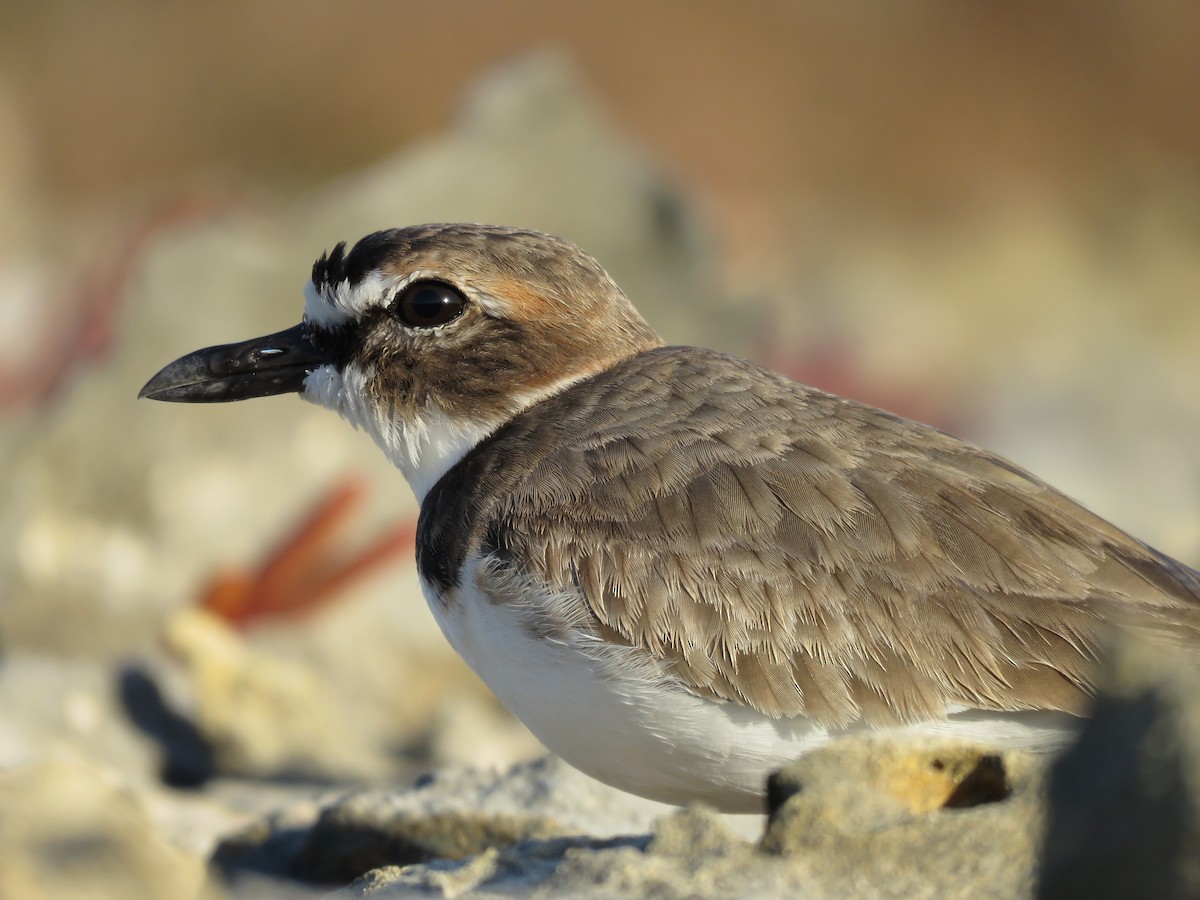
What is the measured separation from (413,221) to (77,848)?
555cm

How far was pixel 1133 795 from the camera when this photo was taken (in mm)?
1950

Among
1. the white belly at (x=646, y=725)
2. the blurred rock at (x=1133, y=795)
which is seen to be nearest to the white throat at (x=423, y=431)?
the white belly at (x=646, y=725)

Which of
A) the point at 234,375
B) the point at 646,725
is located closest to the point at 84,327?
the point at 234,375

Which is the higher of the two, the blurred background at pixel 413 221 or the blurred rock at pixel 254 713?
the blurred background at pixel 413 221

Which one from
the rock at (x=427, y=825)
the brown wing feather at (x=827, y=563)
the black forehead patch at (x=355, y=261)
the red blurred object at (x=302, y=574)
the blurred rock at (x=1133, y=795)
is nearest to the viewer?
the blurred rock at (x=1133, y=795)

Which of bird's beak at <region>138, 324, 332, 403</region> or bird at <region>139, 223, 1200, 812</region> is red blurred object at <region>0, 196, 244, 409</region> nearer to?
bird's beak at <region>138, 324, 332, 403</region>

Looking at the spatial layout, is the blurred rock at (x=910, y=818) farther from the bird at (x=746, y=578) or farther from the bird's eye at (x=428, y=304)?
the bird's eye at (x=428, y=304)

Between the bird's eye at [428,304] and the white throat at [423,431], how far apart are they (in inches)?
8.5

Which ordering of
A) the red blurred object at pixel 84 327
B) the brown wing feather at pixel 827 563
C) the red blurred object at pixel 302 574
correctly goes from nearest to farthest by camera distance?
the brown wing feather at pixel 827 563
the red blurred object at pixel 302 574
the red blurred object at pixel 84 327

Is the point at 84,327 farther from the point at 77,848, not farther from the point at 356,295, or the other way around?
the point at 77,848

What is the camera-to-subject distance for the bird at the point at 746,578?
10.3 ft

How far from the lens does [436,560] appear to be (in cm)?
358

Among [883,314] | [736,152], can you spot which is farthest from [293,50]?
[883,314]

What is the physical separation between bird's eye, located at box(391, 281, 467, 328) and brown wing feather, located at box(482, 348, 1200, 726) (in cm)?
52
